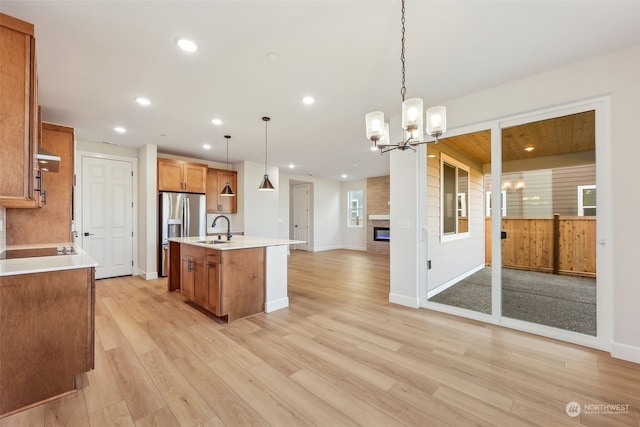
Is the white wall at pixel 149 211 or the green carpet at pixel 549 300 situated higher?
the white wall at pixel 149 211

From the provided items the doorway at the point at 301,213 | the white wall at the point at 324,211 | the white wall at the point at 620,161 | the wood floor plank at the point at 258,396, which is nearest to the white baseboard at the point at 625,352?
the white wall at the point at 620,161

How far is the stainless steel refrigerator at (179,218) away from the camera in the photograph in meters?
5.37

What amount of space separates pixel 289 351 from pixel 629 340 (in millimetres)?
2950

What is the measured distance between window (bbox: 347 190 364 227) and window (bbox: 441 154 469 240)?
5.29 meters

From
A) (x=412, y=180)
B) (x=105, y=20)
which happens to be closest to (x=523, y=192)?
(x=412, y=180)

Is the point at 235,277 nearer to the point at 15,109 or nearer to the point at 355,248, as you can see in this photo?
the point at 15,109

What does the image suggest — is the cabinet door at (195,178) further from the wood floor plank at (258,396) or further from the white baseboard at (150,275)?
the wood floor plank at (258,396)

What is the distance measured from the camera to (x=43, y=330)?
1.81 metres

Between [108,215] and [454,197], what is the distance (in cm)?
646

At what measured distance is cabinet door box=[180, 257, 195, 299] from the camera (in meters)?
3.71

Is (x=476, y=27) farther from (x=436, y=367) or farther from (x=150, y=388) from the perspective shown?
(x=150, y=388)

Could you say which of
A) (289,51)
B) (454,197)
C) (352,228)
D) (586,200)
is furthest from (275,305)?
(352,228)

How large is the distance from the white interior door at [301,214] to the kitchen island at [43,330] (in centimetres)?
768

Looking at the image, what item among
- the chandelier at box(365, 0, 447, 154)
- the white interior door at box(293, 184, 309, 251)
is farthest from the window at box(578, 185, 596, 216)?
the white interior door at box(293, 184, 309, 251)
